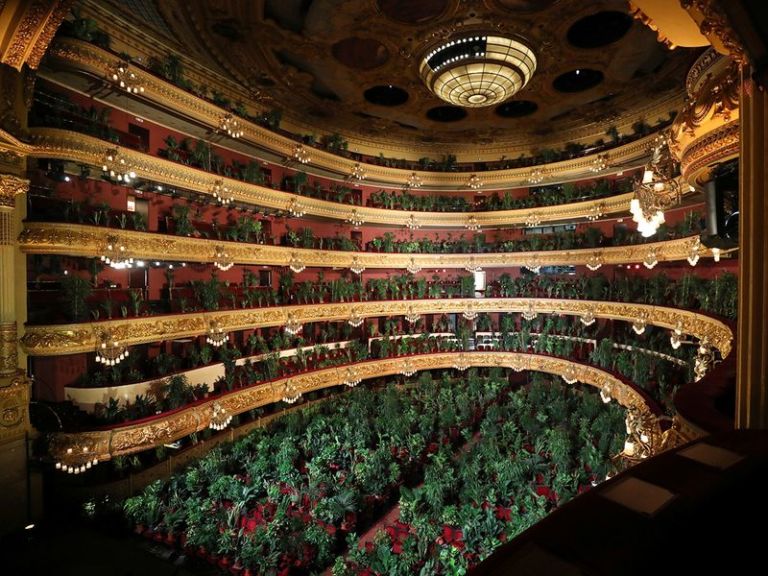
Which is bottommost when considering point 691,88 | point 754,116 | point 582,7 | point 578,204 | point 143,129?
point 754,116

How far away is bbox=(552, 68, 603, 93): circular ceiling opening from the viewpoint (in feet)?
53.9

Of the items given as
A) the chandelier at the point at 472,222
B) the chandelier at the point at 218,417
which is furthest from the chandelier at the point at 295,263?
the chandelier at the point at 472,222

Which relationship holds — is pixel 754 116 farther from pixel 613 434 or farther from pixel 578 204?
pixel 578 204

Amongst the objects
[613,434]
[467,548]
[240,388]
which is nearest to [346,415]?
[240,388]

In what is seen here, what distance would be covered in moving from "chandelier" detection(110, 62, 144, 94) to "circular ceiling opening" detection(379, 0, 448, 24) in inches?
302

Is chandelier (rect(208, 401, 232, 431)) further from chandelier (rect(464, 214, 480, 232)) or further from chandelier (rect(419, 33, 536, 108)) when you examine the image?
chandelier (rect(464, 214, 480, 232))

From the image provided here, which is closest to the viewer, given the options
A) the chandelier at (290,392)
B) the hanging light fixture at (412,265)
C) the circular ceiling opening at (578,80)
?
the circular ceiling opening at (578,80)

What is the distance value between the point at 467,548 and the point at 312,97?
1848 centimetres

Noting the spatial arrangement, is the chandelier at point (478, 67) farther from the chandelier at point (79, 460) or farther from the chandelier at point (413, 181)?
the chandelier at point (79, 460)

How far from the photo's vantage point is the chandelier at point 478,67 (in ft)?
43.6

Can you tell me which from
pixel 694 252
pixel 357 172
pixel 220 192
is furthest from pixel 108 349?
pixel 694 252

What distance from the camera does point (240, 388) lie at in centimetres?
1521

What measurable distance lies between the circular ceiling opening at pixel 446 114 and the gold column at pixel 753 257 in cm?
1804

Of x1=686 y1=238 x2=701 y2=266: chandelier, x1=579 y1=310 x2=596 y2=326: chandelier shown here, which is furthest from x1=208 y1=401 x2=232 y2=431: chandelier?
x1=579 y1=310 x2=596 y2=326: chandelier
